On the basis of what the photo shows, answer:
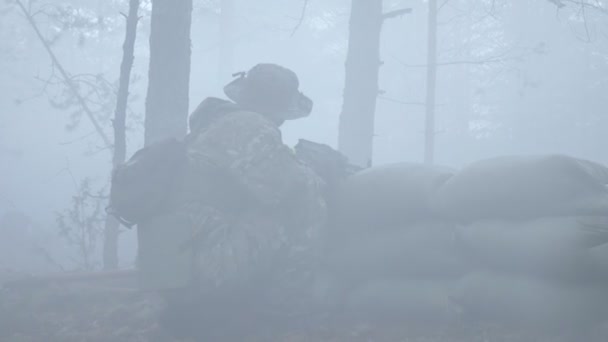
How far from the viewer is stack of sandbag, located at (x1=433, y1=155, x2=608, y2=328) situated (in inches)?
125

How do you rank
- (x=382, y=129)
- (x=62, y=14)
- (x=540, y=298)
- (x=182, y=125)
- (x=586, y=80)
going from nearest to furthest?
(x=540, y=298) < (x=182, y=125) < (x=62, y=14) < (x=586, y=80) < (x=382, y=129)

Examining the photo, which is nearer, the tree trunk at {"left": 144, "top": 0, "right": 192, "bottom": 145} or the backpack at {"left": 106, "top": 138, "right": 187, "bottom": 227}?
the backpack at {"left": 106, "top": 138, "right": 187, "bottom": 227}

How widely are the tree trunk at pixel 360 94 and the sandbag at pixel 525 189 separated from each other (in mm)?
4402

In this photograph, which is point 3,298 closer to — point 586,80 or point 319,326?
point 319,326

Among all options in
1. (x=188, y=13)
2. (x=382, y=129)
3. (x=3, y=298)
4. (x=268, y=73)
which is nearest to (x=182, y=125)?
(x=188, y=13)

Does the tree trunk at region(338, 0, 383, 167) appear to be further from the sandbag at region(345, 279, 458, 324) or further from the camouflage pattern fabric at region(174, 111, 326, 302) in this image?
the sandbag at region(345, 279, 458, 324)

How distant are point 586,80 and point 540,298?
29.1 m

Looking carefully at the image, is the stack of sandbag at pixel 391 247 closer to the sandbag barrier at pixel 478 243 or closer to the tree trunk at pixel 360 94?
the sandbag barrier at pixel 478 243

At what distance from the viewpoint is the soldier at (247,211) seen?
3750mm

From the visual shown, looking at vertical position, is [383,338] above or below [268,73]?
below

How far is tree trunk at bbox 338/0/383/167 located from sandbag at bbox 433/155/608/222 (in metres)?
4.40

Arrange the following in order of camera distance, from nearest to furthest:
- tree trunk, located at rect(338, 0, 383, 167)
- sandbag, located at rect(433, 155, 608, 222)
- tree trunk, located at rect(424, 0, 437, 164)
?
sandbag, located at rect(433, 155, 608, 222), tree trunk, located at rect(338, 0, 383, 167), tree trunk, located at rect(424, 0, 437, 164)

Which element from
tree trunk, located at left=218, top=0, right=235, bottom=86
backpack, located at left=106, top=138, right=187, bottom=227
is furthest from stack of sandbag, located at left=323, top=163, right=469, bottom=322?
tree trunk, located at left=218, top=0, right=235, bottom=86

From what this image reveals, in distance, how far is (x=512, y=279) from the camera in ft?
11.5
